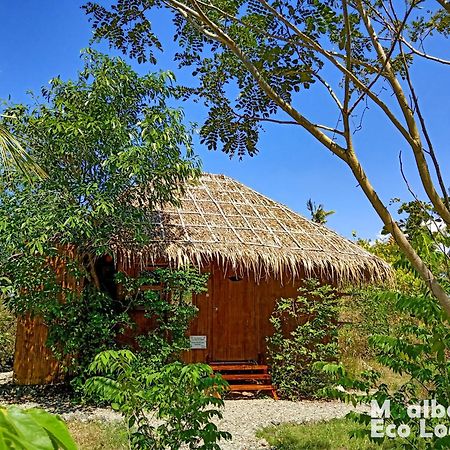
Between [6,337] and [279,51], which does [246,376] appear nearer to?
[6,337]

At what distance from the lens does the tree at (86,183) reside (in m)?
6.74

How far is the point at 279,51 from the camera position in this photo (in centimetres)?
286

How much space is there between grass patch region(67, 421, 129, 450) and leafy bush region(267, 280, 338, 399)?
3.55m

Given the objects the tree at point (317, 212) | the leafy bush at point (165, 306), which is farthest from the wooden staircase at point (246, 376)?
the tree at point (317, 212)

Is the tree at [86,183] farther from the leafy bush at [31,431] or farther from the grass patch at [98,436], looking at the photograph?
the leafy bush at [31,431]

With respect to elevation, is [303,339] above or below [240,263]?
A: below

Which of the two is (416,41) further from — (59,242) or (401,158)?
(59,242)

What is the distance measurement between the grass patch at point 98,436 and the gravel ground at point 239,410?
0.39 m

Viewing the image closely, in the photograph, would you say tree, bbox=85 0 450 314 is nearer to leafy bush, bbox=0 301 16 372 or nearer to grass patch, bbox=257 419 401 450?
grass patch, bbox=257 419 401 450

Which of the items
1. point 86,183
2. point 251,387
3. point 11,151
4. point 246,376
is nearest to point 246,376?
point 246,376

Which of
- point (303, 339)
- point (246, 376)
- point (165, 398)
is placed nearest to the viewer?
point (165, 398)

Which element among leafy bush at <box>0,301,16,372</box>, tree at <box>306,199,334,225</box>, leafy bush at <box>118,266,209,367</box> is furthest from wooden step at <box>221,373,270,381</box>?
tree at <box>306,199,334,225</box>

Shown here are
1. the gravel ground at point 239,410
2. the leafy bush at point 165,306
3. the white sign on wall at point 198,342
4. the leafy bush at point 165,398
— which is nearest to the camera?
the leafy bush at point 165,398

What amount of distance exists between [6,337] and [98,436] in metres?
5.11
